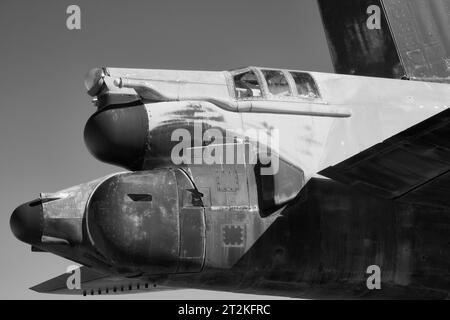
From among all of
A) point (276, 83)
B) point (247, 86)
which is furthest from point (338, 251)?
point (247, 86)

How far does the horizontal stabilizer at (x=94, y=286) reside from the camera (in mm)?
16581

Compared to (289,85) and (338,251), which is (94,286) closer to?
(338,251)

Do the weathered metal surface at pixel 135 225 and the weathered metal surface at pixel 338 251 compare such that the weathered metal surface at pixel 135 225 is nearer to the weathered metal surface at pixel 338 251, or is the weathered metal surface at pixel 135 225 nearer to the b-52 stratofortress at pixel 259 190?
the b-52 stratofortress at pixel 259 190

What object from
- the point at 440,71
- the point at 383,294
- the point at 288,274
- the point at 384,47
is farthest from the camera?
the point at 384,47

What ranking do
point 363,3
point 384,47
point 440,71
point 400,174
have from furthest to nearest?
point 363,3 < point 384,47 < point 440,71 < point 400,174

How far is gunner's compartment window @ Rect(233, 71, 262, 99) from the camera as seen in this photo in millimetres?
10914

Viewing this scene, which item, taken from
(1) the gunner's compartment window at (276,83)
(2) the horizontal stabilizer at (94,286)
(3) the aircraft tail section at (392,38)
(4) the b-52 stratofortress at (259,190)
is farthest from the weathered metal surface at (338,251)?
(2) the horizontal stabilizer at (94,286)

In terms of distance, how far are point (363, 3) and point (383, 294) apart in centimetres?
940

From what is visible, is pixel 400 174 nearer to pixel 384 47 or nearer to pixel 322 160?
pixel 322 160

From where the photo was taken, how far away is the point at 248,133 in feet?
34.7

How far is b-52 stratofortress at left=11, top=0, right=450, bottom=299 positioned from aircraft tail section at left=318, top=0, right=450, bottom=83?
176 inches

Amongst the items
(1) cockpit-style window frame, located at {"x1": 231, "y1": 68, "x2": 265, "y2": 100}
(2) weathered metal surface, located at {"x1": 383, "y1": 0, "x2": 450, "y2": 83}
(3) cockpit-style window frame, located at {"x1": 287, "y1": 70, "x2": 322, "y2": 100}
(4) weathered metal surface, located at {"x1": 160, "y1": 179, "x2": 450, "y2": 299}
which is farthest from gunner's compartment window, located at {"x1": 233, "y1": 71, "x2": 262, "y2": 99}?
(2) weathered metal surface, located at {"x1": 383, "y1": 0, "x2": 450, "y2": 83}

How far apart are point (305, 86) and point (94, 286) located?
7808 millimetres

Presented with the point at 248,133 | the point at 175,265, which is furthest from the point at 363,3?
the point at 175,265
